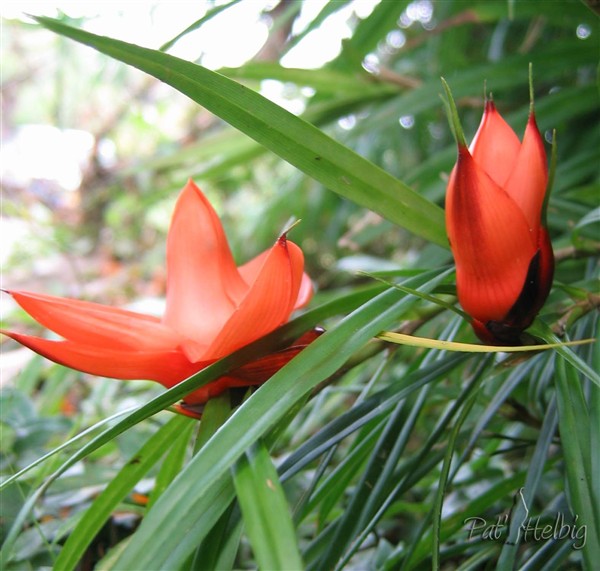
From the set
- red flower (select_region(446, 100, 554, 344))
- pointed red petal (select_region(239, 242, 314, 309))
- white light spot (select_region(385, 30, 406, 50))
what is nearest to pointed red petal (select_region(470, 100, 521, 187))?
red flower (select_region(446, 100, 554, 344))

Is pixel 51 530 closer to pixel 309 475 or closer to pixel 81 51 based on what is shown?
pixel 309 475

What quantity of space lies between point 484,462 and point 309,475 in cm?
15

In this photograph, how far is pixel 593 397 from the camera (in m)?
0.28

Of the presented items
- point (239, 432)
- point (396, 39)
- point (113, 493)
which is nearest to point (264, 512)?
point (239, 432)

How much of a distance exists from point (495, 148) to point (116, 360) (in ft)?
0.64

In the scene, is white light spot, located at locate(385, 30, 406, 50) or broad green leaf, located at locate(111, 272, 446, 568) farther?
white light spot, located at locate(385, 30, 406, 50)

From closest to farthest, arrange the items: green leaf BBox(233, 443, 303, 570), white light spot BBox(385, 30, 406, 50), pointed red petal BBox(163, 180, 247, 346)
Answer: green leaf BBox(233, 443, 303, 570), pointed red petal BBox(163, 180, 247, 346), white light spot BBox(385, 30, 406, 50)

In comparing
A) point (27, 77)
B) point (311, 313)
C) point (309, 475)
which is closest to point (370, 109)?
point (309, 475)

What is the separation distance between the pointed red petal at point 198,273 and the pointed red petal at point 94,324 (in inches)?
0.6

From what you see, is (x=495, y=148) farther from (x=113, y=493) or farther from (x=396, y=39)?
(x=396, y=39)

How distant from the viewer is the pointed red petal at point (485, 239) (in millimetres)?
252

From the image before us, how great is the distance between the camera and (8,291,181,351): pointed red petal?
0.26 meters

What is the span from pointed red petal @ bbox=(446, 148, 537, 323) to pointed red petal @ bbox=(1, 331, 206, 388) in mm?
126
